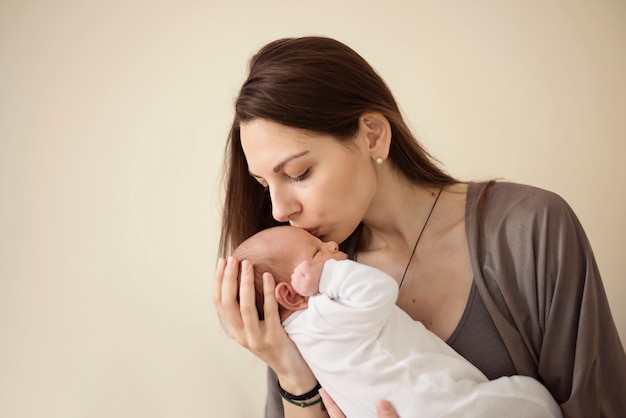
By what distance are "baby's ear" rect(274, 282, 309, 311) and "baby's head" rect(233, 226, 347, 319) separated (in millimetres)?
13

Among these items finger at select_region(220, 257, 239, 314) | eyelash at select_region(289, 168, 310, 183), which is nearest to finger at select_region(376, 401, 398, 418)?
finger at select_region(220, 257, 239, 314)

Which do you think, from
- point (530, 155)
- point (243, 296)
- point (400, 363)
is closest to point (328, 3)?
point (530, 155)

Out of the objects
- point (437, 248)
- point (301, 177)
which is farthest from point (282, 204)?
point (437, 248)

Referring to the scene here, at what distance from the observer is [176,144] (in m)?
2.53

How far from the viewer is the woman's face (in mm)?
1479

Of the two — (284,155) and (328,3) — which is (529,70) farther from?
(284,155)

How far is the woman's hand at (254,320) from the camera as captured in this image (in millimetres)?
1459

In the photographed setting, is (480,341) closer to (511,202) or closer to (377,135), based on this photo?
(511,202)

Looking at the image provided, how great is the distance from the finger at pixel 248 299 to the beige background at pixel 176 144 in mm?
906

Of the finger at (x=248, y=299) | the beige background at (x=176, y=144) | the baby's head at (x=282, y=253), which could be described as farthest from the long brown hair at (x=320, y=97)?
the beige background at (x=176, y=144)

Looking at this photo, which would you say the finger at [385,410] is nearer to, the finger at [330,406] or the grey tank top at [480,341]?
the finger at [330,406]

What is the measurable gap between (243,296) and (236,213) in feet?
1.49

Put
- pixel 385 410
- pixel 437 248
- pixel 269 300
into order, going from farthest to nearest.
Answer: pixel 437 248
pixel 269 300
pixel 385 410

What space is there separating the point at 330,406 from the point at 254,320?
0.28 metres
